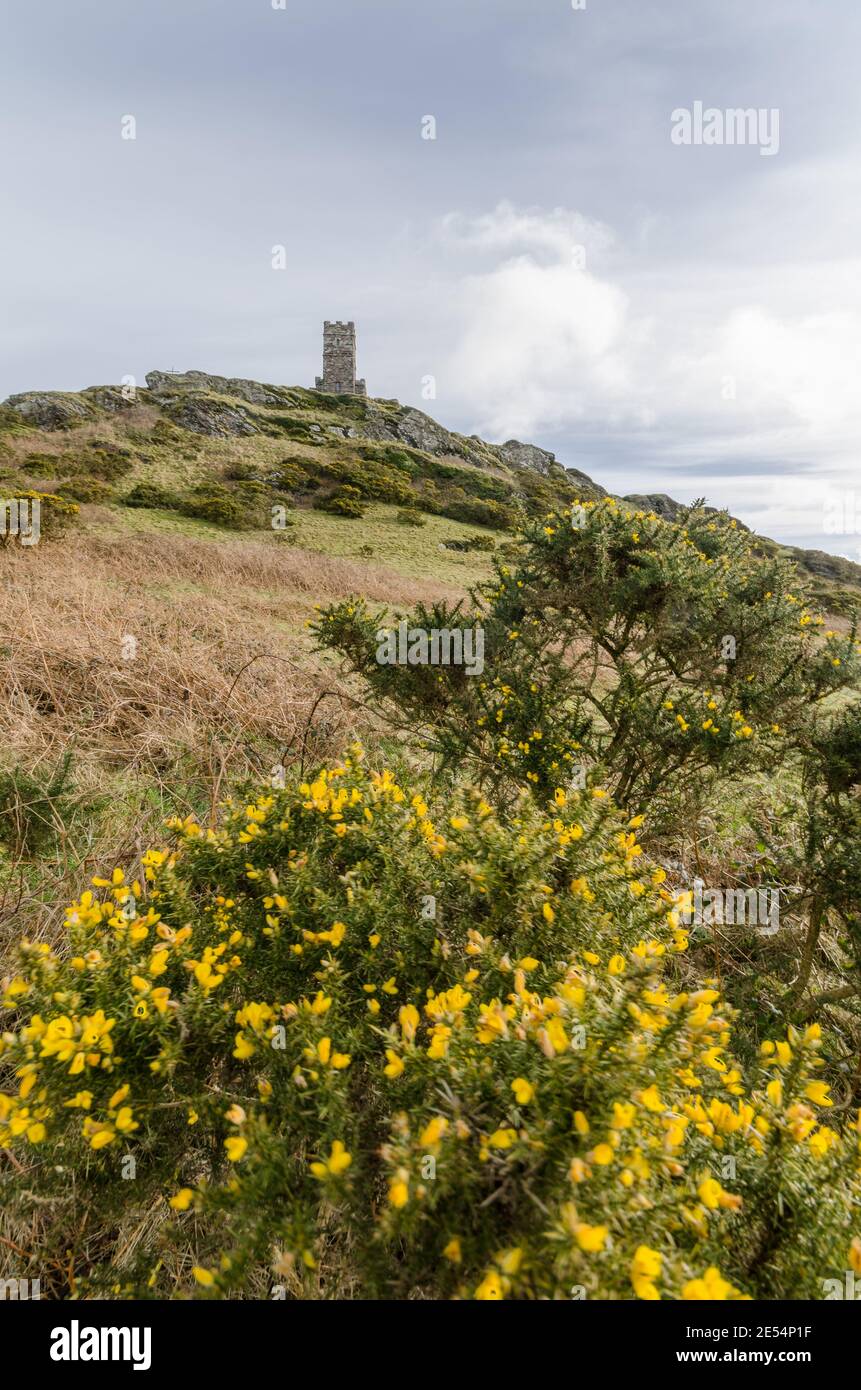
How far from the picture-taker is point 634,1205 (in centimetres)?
99

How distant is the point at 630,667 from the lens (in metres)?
5.10

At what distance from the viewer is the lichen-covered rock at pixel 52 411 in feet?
116

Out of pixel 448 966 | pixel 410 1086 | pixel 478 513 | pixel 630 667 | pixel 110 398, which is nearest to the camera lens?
pixel 410 1086

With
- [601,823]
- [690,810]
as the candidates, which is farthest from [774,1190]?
[690,810]

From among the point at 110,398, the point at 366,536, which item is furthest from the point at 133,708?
the point at 110,398

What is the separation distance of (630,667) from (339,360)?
7303 cm

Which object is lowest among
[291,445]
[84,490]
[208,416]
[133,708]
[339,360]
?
[133,708]

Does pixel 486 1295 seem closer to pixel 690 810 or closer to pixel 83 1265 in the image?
pixel 83 1265

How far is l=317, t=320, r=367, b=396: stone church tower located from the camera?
6550 cm

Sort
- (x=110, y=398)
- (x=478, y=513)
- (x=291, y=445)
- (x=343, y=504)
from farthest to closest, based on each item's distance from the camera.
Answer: (x=110, y=398)
(x=291, y=445)
(x=478, y=513)
(x=343, y=504)

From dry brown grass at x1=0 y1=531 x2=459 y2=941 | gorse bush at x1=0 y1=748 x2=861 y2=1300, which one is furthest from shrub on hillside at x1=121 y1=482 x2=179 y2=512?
gorse bush at x1=0 y1=748 x2=861 y2=1300

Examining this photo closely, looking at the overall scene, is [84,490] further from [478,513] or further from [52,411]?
[52,411]
